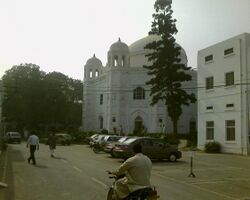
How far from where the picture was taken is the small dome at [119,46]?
7112 cm

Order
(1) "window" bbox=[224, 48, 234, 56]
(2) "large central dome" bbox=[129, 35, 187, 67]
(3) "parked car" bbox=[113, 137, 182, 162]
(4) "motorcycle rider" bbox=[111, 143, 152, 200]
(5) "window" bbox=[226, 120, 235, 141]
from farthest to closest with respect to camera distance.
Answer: (2) "large central dome" bbox=[129, 35, 187, 67] < (1) "window" bbox=[224, 48, 234, 56] < (5) "window" bbox=[226, 120, 235, 141] < (3) "parked car" bbox=[113, 137, 182, 162] < (4) "motorcycle rider" bbox=[111, 143, 152, 200]

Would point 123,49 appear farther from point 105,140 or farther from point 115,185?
point 115,185

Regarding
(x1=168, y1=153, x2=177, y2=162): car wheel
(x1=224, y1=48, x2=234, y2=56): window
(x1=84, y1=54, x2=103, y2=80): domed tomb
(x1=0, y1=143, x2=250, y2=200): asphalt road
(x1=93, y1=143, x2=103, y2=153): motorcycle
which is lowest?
(x1=0, y1=143, x2=250, y2=200): asphalt road

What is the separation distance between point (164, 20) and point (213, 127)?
1531 centimetres

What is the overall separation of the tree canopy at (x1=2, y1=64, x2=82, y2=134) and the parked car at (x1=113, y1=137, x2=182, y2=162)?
4848 centimetres

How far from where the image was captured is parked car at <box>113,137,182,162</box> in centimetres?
2636

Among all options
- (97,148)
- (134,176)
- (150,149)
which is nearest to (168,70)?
(97,148)

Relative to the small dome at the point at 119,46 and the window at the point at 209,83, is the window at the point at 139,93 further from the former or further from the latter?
the window at the point at 209,83

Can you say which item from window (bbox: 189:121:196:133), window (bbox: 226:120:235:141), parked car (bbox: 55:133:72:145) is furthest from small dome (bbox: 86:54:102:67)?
window (bbox: 226:120:235:141)

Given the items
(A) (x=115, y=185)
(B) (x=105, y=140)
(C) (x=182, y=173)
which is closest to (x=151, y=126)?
(B) (x=105, y=140)

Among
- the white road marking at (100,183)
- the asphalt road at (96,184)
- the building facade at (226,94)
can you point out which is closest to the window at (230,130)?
the building facade at (226,94)

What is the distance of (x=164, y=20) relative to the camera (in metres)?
51.4

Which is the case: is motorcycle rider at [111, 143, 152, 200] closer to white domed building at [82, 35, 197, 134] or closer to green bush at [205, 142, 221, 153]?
green bush at [205, 142, 221, 153]

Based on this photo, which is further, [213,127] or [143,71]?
[143,71]
